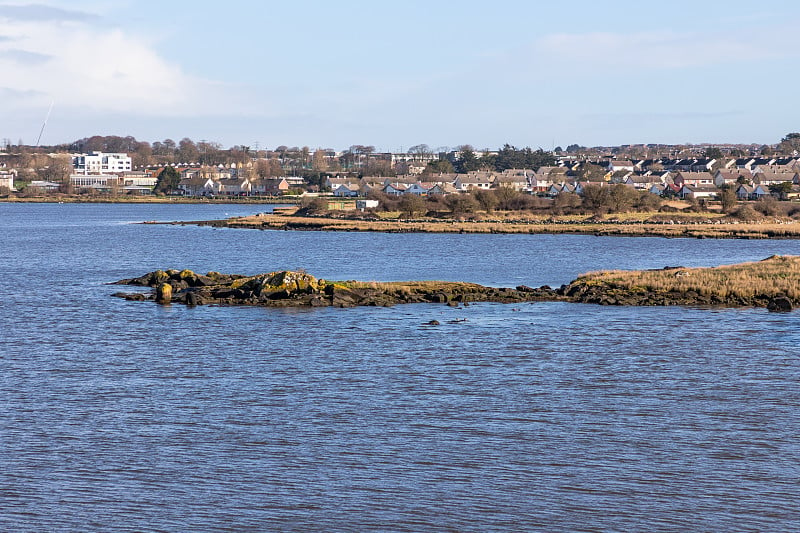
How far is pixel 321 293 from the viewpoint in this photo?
4138 cm

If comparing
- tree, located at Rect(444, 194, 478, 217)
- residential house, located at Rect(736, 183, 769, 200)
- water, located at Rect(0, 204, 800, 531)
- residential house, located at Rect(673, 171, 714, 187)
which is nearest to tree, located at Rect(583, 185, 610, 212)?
tree, located at Rect(444, 194, 478, 217)

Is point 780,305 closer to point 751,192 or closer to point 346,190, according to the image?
point 751,192

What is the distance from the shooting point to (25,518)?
A: 48.8 feet

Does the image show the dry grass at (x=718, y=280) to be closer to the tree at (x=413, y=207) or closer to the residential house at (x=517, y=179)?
the tree at (x=413, y=207)

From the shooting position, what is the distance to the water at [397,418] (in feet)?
50.9

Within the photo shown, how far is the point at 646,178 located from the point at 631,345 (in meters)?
151

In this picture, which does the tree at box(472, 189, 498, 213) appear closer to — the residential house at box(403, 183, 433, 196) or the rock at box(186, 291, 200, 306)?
the residential house at box(403, 183, 433, 196)

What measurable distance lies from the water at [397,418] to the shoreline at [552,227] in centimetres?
5275

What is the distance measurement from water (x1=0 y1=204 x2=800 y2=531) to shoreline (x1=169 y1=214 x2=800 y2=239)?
173 feet

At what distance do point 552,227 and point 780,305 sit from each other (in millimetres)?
60462

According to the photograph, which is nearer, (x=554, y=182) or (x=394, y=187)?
(x=394, y=187)

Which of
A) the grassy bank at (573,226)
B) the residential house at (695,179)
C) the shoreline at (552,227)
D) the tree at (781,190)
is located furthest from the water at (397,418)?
the residential house at (695,179)

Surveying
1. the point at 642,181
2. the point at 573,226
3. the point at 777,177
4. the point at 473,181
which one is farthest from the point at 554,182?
the point at 573,226

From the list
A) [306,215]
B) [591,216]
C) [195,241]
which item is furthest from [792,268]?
[306,215]
